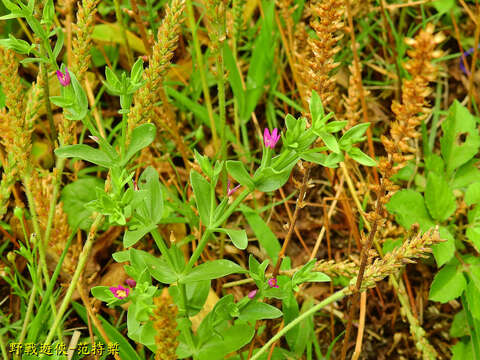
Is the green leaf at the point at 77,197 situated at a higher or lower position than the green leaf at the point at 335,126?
lower

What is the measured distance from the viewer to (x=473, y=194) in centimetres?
170

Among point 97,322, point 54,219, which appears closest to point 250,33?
point 54,219

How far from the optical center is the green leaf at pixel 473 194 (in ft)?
5.56

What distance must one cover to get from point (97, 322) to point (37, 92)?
2.18 ft

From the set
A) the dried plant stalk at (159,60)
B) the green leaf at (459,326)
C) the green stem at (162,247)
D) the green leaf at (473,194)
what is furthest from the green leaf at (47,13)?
the green leaf at (459,326)

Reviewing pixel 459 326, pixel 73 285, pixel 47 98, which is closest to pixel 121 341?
pixel 73 285

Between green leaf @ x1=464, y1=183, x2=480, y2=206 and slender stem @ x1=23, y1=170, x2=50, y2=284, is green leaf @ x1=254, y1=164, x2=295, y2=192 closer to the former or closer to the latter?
slender stem @ x1=23, y1=170, x2=50, y2=284

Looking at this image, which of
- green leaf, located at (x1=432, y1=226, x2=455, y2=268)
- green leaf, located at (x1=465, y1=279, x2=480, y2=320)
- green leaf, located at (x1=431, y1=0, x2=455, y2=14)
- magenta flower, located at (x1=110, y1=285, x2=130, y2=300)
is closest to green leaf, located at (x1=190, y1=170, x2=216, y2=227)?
magenta flower, located at (x1=110, y1=285, x2=130, y2=300)

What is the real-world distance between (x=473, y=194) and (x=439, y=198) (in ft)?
0.37

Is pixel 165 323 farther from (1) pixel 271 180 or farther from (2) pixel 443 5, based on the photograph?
(2) pixel 443 5

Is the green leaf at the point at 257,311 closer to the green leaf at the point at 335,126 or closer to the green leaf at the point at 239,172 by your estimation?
the green leaf at the point at 239,172

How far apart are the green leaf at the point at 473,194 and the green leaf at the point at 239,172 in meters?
0.95

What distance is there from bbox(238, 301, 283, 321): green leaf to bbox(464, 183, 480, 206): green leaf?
0.83 meters

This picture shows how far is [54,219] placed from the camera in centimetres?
149
